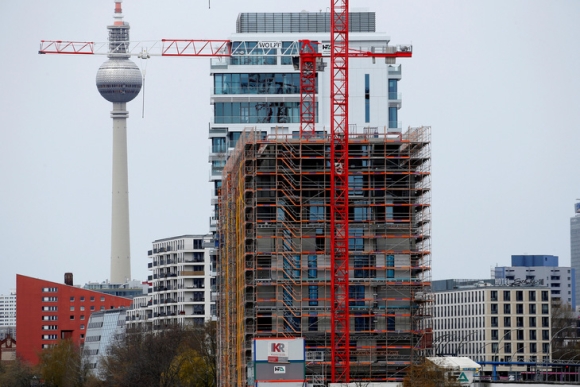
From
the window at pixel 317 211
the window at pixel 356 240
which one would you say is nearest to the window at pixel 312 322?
the window at pixel 356 240

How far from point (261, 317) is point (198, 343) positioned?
64551 mm

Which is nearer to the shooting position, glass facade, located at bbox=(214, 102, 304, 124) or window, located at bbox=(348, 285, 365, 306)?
window, located at bbox=(348, 285, 365, 306)

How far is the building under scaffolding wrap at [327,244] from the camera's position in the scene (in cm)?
13325

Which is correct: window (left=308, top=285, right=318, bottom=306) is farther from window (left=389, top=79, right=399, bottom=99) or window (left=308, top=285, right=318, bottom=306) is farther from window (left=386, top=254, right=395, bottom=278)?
window (left=389, top=79, right=399, bottom=99)

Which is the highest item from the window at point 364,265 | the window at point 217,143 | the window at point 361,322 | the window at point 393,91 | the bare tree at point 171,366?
the window at point 393,91

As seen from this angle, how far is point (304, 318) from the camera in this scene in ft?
438

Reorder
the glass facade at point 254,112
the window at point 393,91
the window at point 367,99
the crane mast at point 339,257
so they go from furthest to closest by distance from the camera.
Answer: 1. the window at point 393,91
2. the glass facade at point 254,112
3. the window at point 367,99
4. the crane mast at point 339,257

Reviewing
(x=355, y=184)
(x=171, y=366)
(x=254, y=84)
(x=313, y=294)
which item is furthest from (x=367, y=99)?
(x=313, y=294)

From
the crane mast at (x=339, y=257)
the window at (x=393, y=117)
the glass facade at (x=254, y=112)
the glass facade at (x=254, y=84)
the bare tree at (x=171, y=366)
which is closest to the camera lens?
the crane mast at (x=339, y=257)

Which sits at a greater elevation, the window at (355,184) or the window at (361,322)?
the window at (355,184)

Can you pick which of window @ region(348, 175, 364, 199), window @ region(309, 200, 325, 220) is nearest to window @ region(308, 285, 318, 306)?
window @ region(309, 200, 325, 220)

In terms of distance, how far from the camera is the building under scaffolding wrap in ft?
437

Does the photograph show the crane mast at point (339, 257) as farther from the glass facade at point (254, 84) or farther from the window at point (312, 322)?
the glass facade at point (254, 84)

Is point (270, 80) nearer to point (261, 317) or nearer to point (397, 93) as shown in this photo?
point (397, 93)
